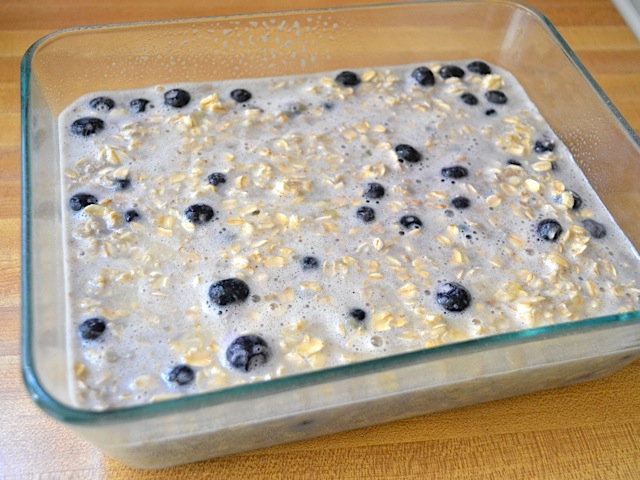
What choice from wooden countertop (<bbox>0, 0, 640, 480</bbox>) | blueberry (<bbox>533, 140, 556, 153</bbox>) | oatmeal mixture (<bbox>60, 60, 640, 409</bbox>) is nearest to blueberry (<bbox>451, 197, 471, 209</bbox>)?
oatmeal mixture (<bbox>60, 60, 640, 409</bbox>)

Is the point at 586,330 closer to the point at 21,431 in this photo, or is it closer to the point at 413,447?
the point at 413,447

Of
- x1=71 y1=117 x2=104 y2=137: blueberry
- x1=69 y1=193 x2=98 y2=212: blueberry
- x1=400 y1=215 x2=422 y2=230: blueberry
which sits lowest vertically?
x1=69 y1=193 x2=98 y2=212: blueberry

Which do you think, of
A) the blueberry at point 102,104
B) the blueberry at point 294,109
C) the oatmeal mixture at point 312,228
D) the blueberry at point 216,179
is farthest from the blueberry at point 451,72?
the blueberry at point 102,104

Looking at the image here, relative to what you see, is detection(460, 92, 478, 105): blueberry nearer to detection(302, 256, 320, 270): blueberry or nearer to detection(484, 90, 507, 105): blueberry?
detection(484, 90, 507, 105): blueberry

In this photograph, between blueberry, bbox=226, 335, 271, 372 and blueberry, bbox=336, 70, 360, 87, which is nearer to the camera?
blueberry, bbox=226, 335, 271, 372

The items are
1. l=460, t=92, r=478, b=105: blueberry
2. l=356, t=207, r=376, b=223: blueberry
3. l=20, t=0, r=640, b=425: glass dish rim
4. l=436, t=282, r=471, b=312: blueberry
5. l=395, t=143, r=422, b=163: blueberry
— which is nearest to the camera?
l=20, t=0, r=640, b=425: glass dish rim

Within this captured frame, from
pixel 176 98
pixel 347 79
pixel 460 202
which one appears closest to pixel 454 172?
pixel 460 202

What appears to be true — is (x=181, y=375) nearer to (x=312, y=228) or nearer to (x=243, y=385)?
(x=243, y=385)
